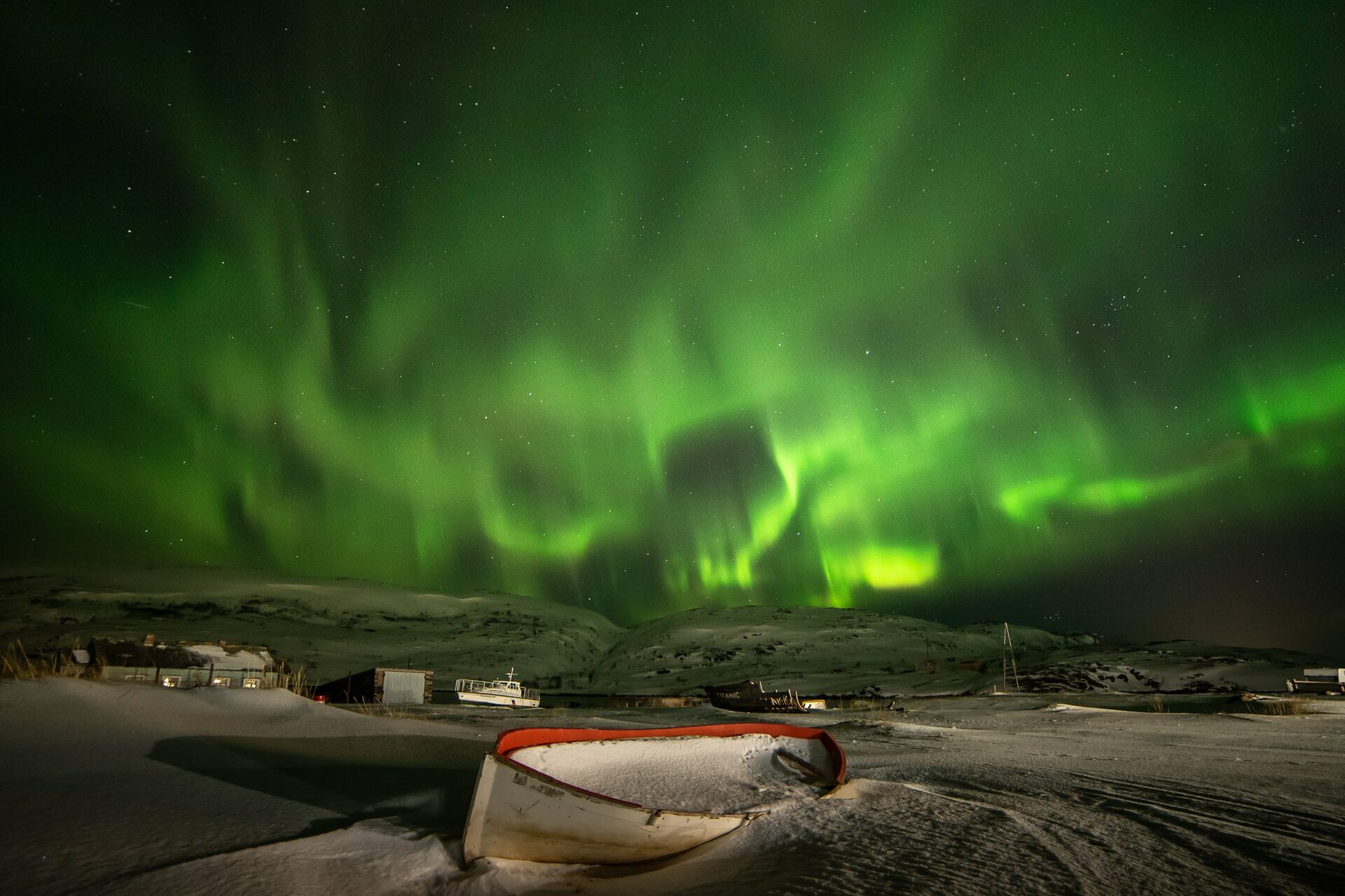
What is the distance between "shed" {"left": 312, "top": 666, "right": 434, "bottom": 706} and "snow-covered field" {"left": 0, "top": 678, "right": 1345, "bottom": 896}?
30621mm

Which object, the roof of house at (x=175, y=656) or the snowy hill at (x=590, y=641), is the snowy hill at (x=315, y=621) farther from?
the roof of house at (x=175, y=656)

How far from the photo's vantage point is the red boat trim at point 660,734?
7.41m

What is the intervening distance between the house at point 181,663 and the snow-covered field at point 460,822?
Answer: 19802mm

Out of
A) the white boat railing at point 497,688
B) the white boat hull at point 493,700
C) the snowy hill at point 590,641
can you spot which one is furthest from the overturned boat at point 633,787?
the snowy hill at point 590,641

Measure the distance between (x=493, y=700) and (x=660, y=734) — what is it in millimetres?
40939

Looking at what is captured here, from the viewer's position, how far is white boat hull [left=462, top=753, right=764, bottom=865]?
5590 mm

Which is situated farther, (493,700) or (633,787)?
(493,700)

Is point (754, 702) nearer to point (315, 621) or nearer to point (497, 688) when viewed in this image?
point (497, 688)

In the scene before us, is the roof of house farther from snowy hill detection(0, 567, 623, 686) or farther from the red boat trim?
snowy hill detection(0, 567, 623, 686)

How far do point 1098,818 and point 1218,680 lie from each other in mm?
67864

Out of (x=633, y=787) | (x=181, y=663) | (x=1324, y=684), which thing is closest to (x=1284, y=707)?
(x=1324, y=684)

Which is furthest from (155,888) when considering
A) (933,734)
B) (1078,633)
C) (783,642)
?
(1078,633)

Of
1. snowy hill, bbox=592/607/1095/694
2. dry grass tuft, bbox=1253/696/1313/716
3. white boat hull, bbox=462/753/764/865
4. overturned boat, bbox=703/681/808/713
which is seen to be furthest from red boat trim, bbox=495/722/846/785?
snowy hill, bbox=592/607/1095/694

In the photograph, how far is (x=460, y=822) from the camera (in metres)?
7.00
